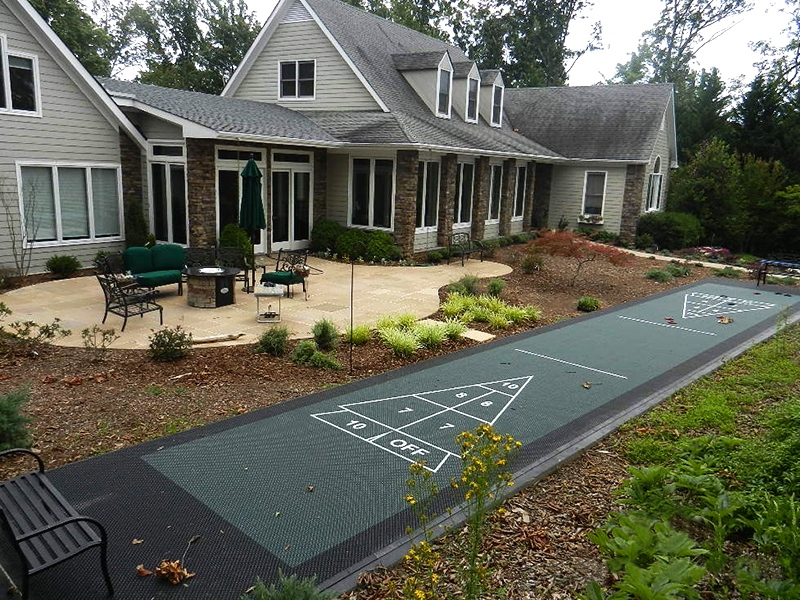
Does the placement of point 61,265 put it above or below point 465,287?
above

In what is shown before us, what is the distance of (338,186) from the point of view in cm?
1903

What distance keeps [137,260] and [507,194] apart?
1533 cm

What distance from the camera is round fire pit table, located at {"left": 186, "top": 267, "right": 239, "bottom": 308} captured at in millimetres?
11258

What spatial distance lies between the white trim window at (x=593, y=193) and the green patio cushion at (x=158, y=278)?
19.5 meters

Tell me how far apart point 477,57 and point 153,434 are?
138 feet

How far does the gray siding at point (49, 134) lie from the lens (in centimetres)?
1272

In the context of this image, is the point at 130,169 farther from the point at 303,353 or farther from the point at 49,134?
the point at 303,353

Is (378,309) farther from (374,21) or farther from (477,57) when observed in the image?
(477,57)

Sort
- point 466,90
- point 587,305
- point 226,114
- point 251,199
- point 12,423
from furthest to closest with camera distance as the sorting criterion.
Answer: point 466,90 < point 226,114 < point 587,305 < point 251,199 < point 12,423

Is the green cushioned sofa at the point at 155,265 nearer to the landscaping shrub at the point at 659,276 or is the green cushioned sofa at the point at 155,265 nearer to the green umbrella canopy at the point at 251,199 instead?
the green umbrella canopy at the point at 251,199

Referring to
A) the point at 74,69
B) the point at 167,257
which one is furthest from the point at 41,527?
the point at 74,69

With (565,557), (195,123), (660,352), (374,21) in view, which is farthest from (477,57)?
(565,557)

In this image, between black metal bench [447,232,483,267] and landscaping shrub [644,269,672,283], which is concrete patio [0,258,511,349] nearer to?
black metal bench [447,232,483,267]

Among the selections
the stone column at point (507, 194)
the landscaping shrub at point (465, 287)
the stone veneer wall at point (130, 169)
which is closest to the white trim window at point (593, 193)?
the stone column at point (507, 194)
